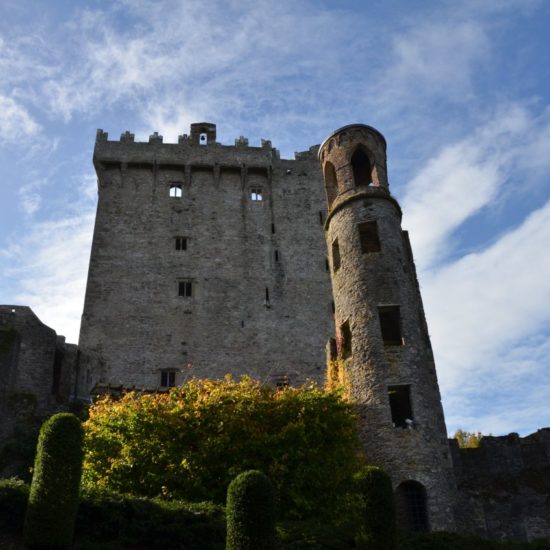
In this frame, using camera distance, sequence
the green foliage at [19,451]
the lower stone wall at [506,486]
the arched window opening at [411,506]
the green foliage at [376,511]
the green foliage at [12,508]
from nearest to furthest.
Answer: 1. the green foliage at [12,508]
2. the green foliage at [376,511]
3. the arched window opening at [411,506]
4. the lower stone wall at [506,486]
5. the green foliage at [19,451]

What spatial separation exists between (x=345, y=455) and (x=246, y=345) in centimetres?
1814

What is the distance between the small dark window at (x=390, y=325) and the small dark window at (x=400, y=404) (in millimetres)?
1754

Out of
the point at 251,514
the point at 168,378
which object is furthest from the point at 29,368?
the point at 251,514

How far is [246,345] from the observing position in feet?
119

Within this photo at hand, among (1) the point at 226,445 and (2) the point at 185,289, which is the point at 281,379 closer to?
(2) the point at 185,289

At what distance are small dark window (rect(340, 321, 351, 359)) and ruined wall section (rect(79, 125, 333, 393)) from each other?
13395 millimetres

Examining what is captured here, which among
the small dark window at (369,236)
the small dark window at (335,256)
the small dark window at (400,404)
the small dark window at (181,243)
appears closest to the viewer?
the small dark window at (400,404)

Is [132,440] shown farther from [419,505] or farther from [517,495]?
[517,495]

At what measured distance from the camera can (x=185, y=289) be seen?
124 ft

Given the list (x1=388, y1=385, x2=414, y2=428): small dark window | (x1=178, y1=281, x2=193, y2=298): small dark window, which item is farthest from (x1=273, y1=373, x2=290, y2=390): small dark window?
(x1=388, y1=385, x2=414, y2=428): small dark window

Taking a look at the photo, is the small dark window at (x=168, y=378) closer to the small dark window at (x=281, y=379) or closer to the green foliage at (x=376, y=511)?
the small dark window at (x=281, y=379)

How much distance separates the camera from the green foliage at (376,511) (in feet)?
44.7

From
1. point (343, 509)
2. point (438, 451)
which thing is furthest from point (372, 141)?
point (343, 509)

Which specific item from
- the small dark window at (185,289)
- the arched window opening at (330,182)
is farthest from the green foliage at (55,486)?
the small dark window at (185,289)
